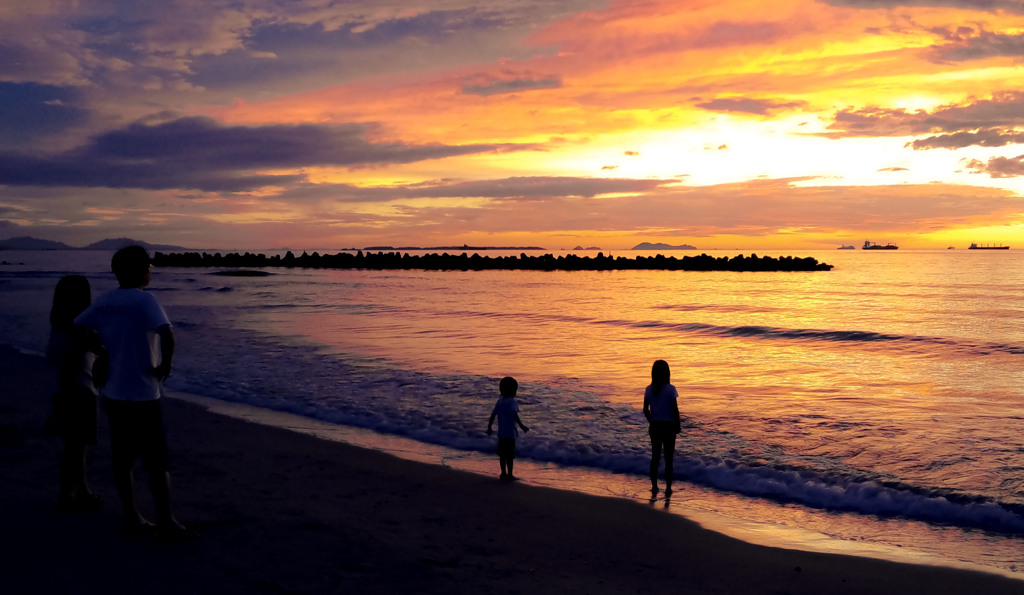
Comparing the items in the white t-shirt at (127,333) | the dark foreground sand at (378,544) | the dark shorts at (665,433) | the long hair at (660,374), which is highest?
the white t-shirt at (127,333)

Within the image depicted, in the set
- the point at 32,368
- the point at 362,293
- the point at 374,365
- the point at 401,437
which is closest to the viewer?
the point at 401,437

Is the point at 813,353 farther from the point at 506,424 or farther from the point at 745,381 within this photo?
the point at 506,424

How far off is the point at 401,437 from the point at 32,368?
419 inches

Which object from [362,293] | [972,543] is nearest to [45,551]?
[972,543]

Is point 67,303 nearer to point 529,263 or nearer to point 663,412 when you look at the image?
point 663,412

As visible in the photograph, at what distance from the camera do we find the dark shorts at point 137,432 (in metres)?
4.71

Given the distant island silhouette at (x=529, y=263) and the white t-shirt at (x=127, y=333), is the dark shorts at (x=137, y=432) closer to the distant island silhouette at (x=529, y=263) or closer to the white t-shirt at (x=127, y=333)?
the white t-shirt at (x=127, y=333)

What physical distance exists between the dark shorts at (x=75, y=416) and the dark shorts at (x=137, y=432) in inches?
36.1

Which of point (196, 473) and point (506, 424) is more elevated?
point (506, 424)

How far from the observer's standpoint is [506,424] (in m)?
8.24

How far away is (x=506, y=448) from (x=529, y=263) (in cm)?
7587

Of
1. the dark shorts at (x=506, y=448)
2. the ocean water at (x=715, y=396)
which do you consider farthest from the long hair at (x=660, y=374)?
the dark shorts at (x=506, y=448)

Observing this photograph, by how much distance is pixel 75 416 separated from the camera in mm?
5492

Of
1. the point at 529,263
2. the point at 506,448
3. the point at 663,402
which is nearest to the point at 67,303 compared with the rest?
the point at 506,448
